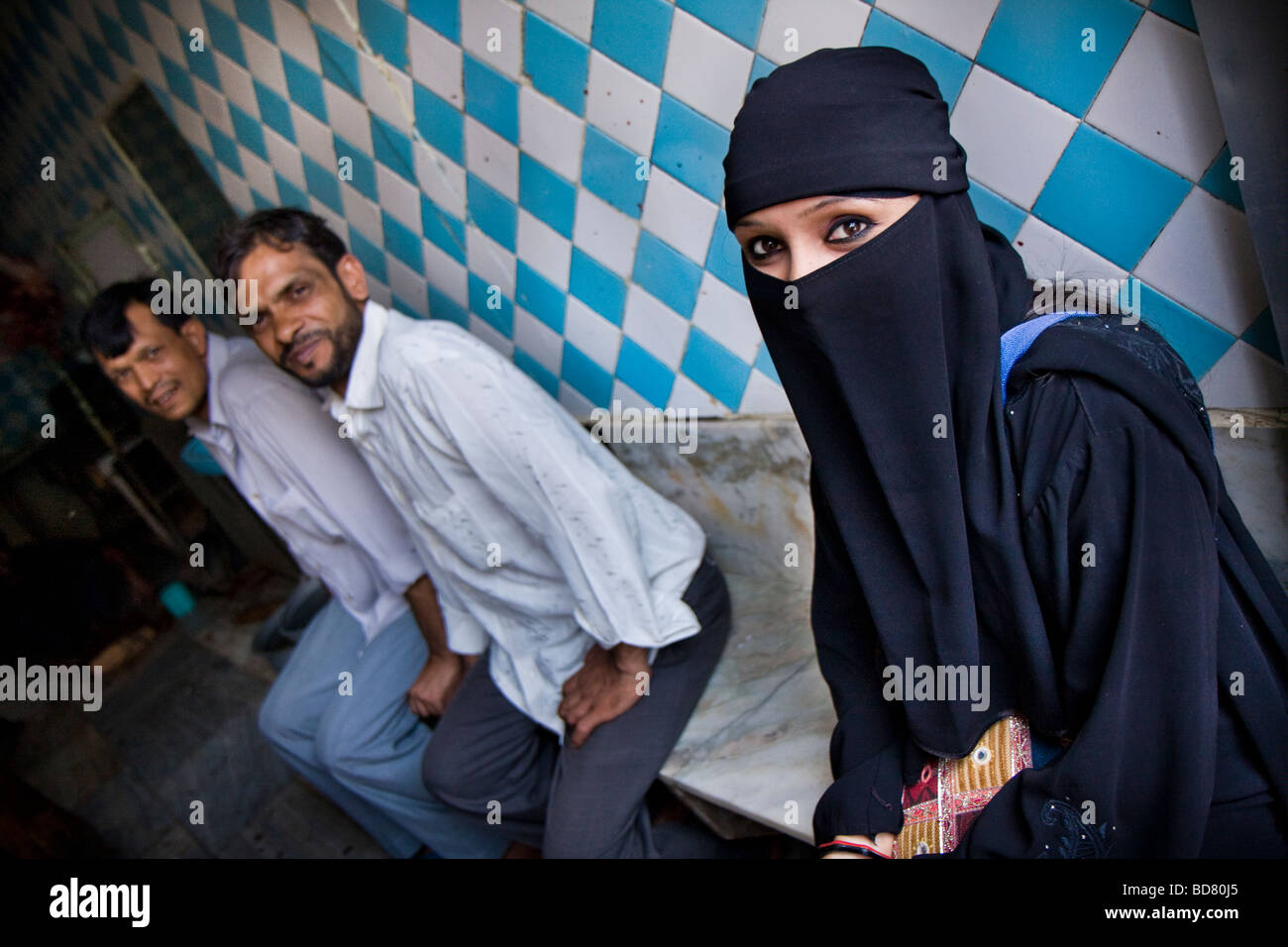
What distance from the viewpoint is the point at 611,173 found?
5.41 feet

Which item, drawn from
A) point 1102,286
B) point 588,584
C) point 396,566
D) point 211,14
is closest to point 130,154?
point 211,14

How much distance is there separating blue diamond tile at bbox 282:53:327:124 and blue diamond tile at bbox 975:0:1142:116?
5.18 ft

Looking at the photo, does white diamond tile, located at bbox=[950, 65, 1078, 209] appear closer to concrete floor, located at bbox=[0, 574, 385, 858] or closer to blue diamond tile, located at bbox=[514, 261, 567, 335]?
blue diamond tile, located at bbox=[514, 261, 567, 335]

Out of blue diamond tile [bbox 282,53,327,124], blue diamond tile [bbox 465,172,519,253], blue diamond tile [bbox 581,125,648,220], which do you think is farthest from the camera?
blue diamond tile [bbox 282,53,327,124]

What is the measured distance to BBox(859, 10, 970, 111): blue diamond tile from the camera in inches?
47.6

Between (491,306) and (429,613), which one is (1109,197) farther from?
(429,613)

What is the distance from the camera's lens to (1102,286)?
1246 mm

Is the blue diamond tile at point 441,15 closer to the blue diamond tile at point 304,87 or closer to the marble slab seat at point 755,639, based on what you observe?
the blue diamond tile at point 304,87

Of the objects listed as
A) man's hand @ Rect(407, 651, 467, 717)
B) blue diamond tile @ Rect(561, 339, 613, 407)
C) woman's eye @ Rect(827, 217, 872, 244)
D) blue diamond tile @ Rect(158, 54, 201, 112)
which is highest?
blue diamond tile @ Rect(158, 54, 201, 112)

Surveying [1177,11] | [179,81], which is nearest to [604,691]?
[1177,11]

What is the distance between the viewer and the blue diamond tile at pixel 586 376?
202 cm

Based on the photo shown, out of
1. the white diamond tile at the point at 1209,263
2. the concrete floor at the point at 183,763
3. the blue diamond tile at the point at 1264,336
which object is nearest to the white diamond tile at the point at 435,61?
the white diamond tile at the point at 1209,263

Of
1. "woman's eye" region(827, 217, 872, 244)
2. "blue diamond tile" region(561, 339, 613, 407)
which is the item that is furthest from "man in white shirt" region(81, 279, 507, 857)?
"woman's eye" region(827, 217, 872, 244)

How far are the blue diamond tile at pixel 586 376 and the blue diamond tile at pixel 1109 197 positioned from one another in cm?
107
